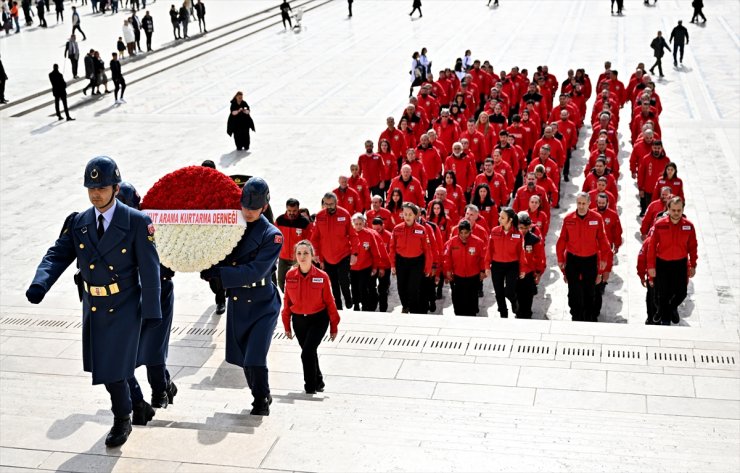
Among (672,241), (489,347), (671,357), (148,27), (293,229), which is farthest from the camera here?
(148,27)

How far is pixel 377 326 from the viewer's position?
1105 cm

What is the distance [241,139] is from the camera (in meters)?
22.5

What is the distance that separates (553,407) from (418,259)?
14.4 feet

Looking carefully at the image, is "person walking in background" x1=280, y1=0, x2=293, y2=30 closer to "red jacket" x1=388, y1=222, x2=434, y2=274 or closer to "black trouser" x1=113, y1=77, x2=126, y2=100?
"black trouser" x1=113, y1=77, x2=126, y2=100

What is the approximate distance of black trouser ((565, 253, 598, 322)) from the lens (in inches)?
474

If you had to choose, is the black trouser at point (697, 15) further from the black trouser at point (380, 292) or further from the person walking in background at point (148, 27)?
the black trouser at point (380, 292)

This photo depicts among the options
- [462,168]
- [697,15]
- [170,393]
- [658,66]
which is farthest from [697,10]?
[170,393]

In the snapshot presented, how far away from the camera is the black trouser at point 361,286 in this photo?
12.7 metres

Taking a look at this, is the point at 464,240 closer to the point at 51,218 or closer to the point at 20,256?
the point at 20,256

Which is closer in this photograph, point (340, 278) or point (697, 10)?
point (340, 278)

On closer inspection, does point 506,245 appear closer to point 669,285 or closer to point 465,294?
point 465,294

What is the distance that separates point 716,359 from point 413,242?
4.03 m

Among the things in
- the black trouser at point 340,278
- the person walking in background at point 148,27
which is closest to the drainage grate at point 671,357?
the black trouser at point 340,278

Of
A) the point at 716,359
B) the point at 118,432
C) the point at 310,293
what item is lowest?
the point at 716,359
